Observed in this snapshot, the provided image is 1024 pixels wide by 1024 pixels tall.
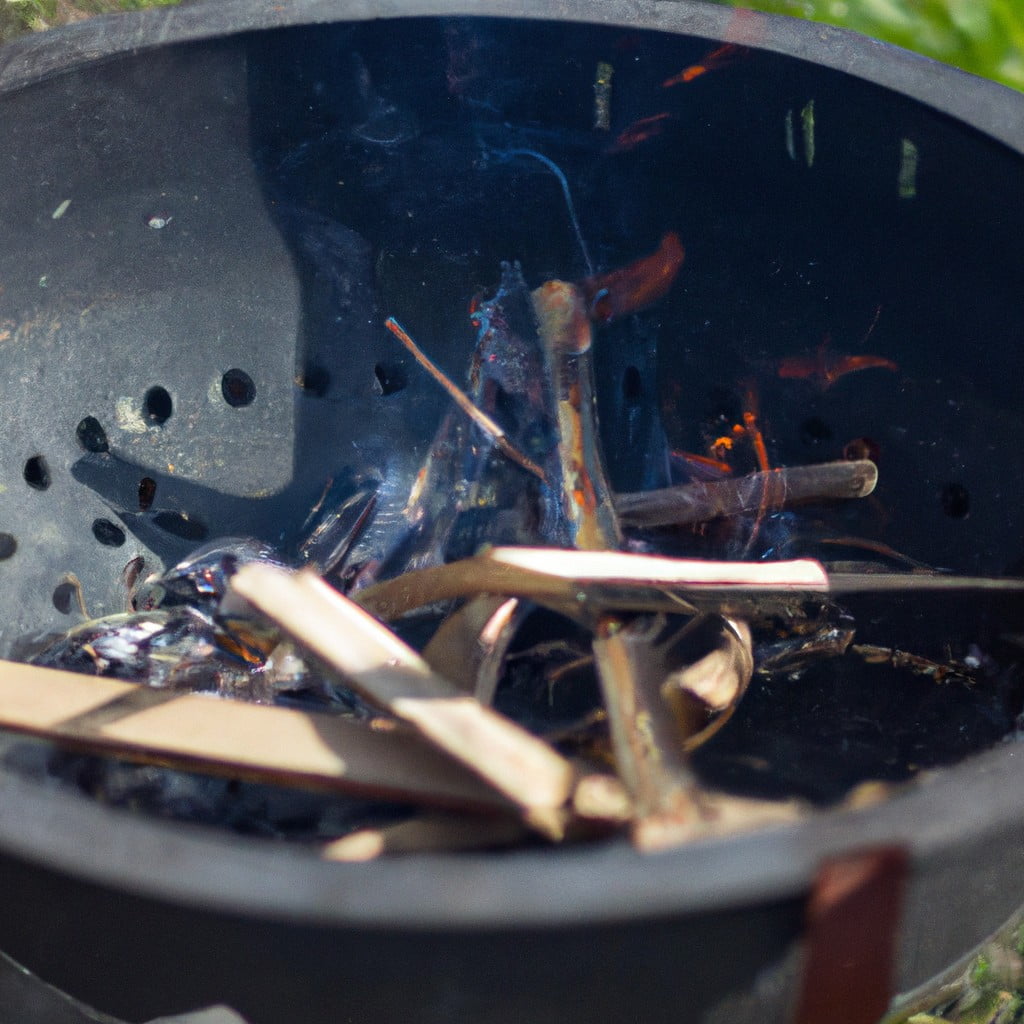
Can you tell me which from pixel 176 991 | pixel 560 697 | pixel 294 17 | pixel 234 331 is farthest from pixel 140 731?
pixel 294 17

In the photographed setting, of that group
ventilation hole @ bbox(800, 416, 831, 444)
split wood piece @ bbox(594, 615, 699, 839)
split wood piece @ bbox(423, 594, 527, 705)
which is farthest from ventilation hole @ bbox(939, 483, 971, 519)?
split wood piece @ bbox(423, 594, 527, 705)

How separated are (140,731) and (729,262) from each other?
3.10 ft

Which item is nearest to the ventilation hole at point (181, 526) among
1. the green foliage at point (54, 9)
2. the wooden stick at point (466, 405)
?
the wooden stick at point (466, 405)

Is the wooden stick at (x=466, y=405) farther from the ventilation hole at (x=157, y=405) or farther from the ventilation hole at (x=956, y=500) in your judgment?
the ventilation hole at (x=956, y=500)

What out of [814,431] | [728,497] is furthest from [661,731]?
[814,431]

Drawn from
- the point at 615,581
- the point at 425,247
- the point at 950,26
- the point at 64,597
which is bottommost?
the point at 64,597

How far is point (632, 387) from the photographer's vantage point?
144 centimetres

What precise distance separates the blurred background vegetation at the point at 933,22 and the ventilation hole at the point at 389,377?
111cm

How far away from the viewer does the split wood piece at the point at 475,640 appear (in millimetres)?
1008

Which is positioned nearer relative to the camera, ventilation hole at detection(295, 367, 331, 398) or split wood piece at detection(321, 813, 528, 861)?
split wood piece at detection(321, 813, 528, 861)

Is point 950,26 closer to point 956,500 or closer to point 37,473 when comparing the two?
point 956,500

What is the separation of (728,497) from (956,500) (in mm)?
268

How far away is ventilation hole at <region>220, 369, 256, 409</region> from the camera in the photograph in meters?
1.40

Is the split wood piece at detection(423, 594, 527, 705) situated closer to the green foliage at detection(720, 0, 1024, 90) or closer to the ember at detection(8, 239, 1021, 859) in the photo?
the ember at detection(8, 239, 1021, 859)
